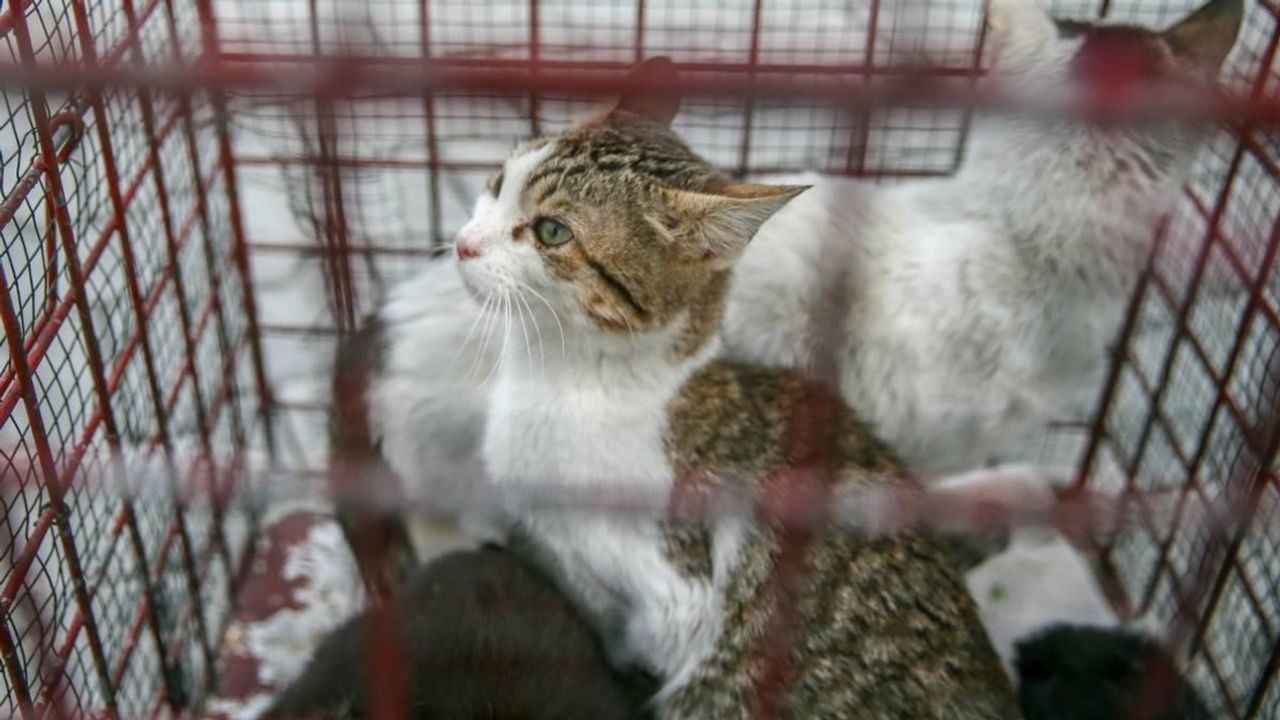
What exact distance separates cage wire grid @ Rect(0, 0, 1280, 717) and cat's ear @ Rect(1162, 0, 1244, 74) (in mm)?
79

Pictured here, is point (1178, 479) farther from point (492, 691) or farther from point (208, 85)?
point (208, 85)

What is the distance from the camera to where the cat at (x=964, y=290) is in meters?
2.20

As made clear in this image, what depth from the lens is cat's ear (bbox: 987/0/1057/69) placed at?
224 centimetres

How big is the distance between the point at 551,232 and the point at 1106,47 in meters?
1.01

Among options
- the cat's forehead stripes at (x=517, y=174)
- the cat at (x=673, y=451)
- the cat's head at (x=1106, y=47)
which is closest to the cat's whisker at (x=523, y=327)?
the cat at (x=673, y=451)

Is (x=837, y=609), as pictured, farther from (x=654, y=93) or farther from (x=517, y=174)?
(x=654, y=93)

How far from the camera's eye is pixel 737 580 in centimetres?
199

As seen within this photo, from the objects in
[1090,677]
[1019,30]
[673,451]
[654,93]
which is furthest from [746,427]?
[654,93]

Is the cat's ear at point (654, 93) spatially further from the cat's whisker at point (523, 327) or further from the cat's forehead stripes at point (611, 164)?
the cat's whisker at point (523, 327)

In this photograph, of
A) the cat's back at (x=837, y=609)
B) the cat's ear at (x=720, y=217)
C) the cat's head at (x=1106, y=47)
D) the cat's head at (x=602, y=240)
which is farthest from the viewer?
the cat's head at (x=1106, y=47)

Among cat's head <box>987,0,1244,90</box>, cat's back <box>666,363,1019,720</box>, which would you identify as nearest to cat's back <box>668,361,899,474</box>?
cat's back <box>666,363,1019,720</box>

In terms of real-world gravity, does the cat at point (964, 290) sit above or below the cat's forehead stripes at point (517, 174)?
below

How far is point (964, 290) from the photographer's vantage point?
7.51ft

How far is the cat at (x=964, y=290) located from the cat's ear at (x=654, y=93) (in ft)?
1.18
